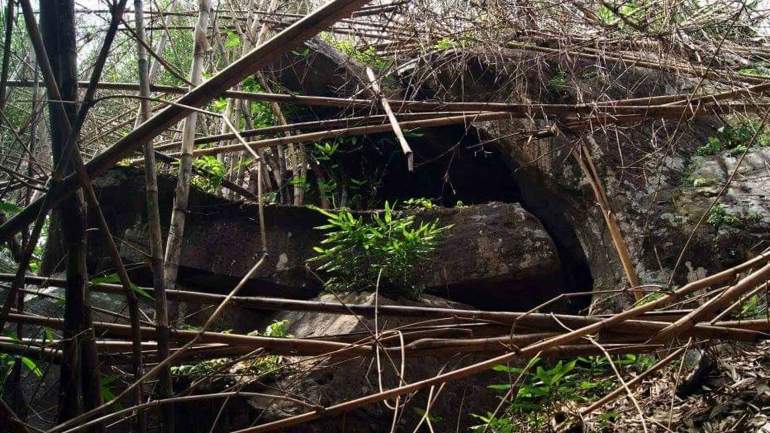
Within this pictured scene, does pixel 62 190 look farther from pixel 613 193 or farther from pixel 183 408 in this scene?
pixel 613 193

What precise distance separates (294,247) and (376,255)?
26.2 inches

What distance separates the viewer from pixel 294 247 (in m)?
4.40

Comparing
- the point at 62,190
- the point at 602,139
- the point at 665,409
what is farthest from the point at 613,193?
the point at 62,190

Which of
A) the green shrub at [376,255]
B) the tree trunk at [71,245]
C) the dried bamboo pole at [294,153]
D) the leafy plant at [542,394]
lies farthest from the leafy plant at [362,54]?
the tree trunk at [71,245]

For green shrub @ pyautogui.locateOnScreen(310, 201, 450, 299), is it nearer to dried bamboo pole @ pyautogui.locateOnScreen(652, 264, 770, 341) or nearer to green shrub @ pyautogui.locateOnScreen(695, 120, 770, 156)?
green shrub @ pyautogui.locateOnScreen(695, 120, 770, 156)

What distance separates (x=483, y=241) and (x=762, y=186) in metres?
1.58

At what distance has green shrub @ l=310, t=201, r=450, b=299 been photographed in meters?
3.94

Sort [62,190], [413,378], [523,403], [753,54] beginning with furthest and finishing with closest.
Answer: [753,54] → [413,378] → [523,403] → [62,190]

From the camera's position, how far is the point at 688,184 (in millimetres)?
4191

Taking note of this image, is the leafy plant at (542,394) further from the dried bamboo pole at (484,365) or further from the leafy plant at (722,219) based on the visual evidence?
the leafy plant at (722,219)

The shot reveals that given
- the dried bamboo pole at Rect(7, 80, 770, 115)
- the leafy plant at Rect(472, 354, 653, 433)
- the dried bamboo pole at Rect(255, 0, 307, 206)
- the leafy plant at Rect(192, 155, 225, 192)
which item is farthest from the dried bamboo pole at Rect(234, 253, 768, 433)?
the dried bamboo pole at Rect(255, 0, 307, 206)

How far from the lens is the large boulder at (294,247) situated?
165 inches

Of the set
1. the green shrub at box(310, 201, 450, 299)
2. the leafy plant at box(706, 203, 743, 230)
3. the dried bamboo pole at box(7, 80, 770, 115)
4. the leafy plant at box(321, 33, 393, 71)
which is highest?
the leafy plant at box(321, 33, 393, 71)

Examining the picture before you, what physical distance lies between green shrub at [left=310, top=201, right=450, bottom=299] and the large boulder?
21 centimetres
